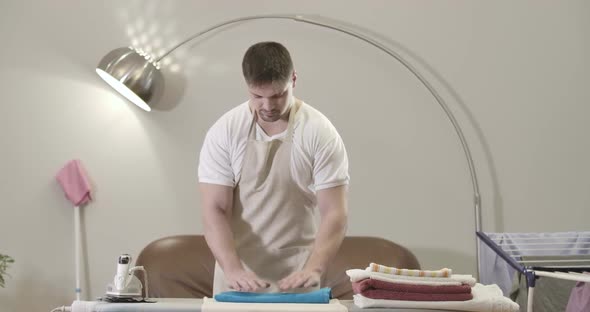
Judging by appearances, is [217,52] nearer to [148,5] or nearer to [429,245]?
[148,5]

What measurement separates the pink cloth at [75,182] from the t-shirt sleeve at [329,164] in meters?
1.65

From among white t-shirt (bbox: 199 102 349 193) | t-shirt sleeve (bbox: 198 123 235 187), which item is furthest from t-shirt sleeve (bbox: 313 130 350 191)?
t-shirt sleeve (bbox: 198 123 235 187)

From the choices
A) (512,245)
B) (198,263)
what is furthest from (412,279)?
(198,263)

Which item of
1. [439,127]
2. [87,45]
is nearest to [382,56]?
[439,127]

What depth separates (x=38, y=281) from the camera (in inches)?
145

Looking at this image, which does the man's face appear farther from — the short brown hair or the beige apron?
the beige apron

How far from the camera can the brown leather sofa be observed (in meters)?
3.32

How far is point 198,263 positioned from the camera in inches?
133

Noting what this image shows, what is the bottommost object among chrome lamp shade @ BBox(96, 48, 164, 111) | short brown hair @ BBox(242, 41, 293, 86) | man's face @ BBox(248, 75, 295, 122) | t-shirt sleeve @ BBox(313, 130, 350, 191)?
t-shirt sleeve @ BBox(313, 130, 350, 191)

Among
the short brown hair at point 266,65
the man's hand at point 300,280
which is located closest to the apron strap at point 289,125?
the short brown hair at point 266,65

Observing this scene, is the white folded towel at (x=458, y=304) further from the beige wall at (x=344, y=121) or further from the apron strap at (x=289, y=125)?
the beige wall at (x=344, y=121)

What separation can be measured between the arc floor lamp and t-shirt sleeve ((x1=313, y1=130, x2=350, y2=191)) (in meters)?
1.32

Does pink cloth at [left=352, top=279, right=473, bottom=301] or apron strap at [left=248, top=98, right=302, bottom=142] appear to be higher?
apron strap at [left=248, top=98, right=302, bottom=142]

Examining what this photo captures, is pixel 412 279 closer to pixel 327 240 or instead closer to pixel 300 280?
pixel 300 280
